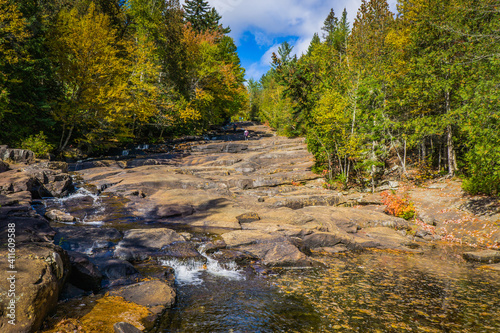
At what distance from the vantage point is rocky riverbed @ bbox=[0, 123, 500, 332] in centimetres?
475

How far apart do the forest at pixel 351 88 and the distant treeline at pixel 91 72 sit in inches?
4.9

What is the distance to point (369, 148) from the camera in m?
20.3

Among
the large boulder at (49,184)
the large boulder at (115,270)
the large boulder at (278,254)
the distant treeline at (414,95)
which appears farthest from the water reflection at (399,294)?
the large boulder at (49,184)

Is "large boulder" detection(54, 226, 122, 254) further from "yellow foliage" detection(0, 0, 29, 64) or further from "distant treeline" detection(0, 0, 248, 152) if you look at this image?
"yellow foliage" detection(0, 0, 29, 64)

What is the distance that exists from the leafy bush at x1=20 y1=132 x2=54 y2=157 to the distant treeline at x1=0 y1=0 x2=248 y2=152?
0.08m

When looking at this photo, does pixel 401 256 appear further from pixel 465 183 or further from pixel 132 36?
pixel 132 36

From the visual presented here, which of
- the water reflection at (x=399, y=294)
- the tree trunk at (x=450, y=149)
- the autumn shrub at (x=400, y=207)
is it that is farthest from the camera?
the tree trunk at (x=450, y=149)

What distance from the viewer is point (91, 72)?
22.5 metres

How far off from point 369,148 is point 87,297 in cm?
2058

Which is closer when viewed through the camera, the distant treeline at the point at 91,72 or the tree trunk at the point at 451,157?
the tree trunk at the point at 451,157

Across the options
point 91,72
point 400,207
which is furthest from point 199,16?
point 400,207

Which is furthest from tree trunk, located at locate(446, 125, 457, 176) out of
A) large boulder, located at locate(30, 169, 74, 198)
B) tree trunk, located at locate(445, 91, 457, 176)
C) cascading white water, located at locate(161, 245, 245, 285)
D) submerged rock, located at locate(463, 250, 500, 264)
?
large boulder, located at locate(30, 169, 74, 198)

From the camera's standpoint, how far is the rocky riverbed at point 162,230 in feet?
15.6

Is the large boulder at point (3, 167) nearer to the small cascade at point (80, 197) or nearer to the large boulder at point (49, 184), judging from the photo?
the large boulder at point (49, 184)
